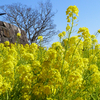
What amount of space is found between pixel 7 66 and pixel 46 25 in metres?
19.7

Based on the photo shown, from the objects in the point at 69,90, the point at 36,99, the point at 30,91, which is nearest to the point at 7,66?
the point at 30,91

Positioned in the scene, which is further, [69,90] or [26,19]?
[26,19]

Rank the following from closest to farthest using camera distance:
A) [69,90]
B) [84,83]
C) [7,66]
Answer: [7,66], [69,90], [84,83]

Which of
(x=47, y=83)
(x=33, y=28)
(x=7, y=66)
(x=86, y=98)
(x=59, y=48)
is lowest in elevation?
(x=86, y=98)

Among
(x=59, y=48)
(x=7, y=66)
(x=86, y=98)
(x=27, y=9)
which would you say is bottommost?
(x=86, y=98)

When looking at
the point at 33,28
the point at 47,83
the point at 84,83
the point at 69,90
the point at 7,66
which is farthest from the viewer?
the point at 33,28

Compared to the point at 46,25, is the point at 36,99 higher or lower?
lower

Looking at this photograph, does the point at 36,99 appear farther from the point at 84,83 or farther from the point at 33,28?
the point at 33,28

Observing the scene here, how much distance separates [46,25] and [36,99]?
1961 cm

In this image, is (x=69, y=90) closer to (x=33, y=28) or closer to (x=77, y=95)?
(x=77, y=95)

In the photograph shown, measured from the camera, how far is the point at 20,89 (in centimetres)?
203

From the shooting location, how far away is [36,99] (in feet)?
6.38

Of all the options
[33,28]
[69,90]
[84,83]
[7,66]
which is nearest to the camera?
[7,66]

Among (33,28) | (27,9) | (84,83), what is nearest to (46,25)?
(33,28)
